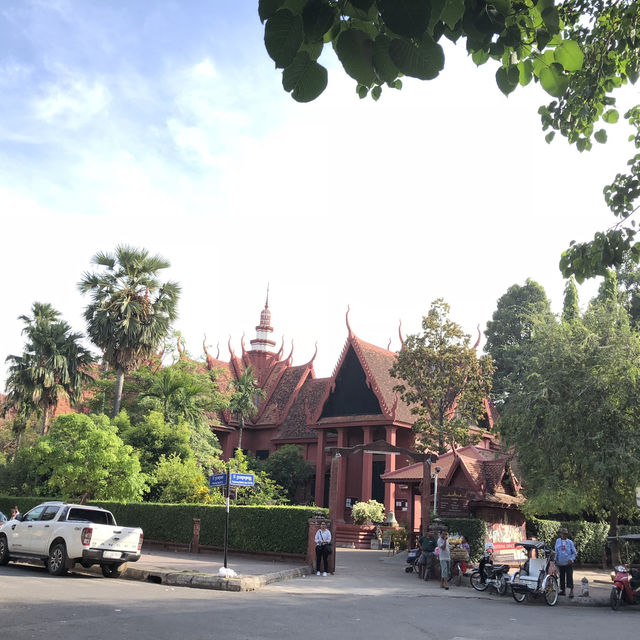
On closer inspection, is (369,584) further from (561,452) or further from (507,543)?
(561,452)

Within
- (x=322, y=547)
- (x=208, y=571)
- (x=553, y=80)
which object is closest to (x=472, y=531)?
(x=322, y=547)

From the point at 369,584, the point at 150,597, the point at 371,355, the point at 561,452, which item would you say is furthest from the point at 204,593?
the point at 371,355

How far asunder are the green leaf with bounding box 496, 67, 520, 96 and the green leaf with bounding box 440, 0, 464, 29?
802 millimetres

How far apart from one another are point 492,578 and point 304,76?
617 inches

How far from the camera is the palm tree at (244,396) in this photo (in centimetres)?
4312

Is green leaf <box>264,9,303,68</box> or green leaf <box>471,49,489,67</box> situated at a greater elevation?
green leaf <box>471,49,489,67</box>

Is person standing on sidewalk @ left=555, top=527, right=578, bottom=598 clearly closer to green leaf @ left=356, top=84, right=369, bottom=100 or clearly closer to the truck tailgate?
the truck tailgate

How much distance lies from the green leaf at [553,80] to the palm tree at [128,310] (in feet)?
92.2

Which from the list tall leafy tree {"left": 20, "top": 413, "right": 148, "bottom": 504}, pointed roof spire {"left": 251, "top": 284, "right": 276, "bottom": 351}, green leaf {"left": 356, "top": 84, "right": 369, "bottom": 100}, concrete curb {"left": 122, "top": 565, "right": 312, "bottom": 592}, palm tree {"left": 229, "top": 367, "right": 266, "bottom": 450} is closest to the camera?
green leaf {"left": 356, "top": 84, "right": 369, "bottom": 100}

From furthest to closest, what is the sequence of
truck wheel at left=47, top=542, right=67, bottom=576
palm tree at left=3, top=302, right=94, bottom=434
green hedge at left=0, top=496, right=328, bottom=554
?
1. palm tree at left=3, top=302, right=94, bottom=434
2. green hedge at left=0, top=496, right=328, bottom=554
3. truck wheel at left=47, top=542, right=67, bottom=576

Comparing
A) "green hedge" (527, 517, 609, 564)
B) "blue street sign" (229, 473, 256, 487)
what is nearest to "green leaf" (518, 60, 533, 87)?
"blue street sign" (229, 473, 256, 487)

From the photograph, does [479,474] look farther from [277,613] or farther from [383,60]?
[383,60]

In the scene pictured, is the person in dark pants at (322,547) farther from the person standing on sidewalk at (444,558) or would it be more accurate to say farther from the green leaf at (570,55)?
the green leaf at (570,55)

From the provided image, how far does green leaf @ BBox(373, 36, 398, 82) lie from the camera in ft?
9.80
